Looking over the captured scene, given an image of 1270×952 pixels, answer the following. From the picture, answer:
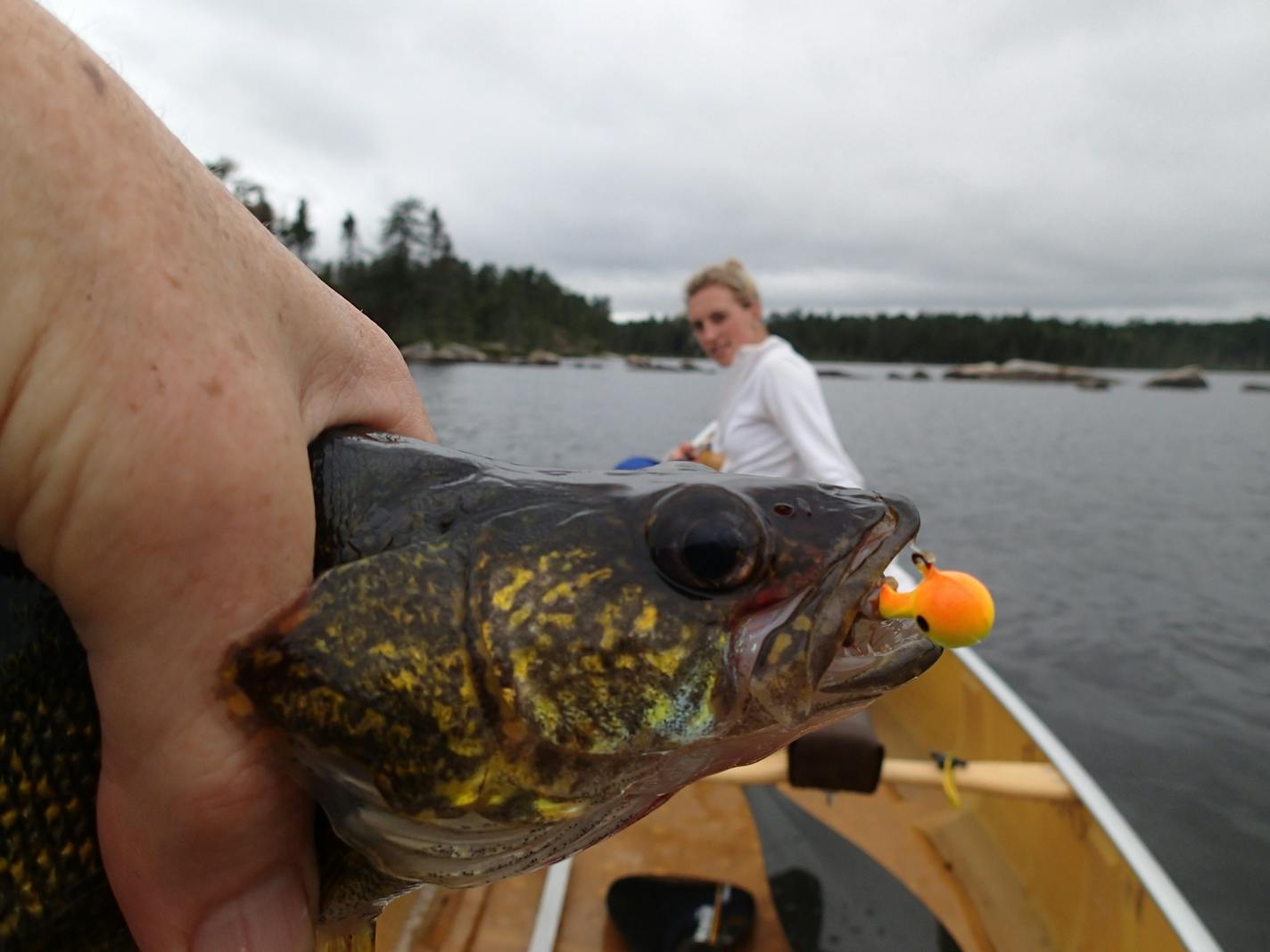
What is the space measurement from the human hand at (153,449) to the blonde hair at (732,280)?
585 cm

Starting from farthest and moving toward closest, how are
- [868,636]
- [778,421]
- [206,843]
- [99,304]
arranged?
[778,421]
[868,636]
[206,843]
[99,304]

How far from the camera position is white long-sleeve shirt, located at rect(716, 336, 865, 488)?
19.2ft

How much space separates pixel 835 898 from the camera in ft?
14.9

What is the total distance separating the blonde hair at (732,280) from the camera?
23.0ft

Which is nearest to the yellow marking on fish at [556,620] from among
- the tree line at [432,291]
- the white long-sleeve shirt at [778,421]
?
the white long-sleeve shirt at [778,421]

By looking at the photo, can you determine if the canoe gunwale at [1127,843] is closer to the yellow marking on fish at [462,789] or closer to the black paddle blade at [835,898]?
the black paddle blade at [835,898]

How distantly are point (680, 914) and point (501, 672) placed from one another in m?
3.49

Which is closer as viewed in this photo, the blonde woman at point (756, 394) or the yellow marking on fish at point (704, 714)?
the yellow marking on fish at point (704, 714)

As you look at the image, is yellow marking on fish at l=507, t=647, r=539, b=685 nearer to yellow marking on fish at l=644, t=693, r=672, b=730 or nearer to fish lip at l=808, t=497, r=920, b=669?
yellow marking on fish at l=644, t=693, r=672, b=730

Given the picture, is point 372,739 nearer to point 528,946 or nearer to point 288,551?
point 288,551

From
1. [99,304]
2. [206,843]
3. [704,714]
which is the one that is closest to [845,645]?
[704,714]

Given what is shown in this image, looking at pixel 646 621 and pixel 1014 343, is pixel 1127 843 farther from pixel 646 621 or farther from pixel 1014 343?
pixel 1014 343

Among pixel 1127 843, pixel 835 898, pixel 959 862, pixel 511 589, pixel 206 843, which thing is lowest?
pixel 959 862

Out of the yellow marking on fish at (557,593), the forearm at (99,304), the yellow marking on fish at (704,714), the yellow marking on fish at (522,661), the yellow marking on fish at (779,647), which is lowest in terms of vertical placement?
the yellow marking on fish at (704,714)
